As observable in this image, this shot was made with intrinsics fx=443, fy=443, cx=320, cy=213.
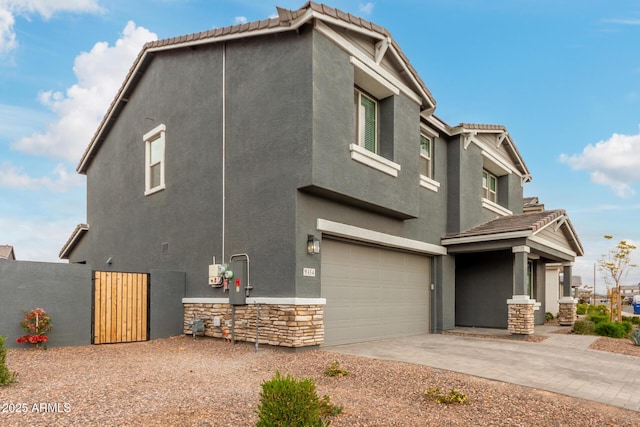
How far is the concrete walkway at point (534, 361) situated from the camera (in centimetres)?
701

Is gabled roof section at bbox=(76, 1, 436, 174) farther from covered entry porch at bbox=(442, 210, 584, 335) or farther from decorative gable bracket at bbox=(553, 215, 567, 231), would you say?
decorative gable bracket at bbox=(553, 215, 567, 231)

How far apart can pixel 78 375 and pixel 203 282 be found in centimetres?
476

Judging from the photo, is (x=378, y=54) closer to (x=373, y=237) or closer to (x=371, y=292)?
(x=373, y=237)

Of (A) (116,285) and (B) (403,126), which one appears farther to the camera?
(B) (403,126)

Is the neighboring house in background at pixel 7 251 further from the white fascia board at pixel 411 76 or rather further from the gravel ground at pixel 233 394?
the white fascia board at pixel 411 76

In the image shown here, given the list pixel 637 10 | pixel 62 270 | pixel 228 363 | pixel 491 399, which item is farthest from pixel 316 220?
pixel 637 10

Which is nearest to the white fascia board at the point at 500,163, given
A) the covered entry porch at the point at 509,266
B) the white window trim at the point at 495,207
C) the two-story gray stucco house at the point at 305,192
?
the two-story gray stucco house at the point at 305,192

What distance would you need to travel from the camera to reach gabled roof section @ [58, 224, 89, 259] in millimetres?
18359

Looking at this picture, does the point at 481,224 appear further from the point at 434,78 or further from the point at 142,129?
the point at 142,129

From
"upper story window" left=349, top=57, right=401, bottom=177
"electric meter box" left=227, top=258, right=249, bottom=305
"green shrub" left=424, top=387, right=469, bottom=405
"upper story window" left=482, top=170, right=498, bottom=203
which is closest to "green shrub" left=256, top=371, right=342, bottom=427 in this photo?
"green shrub" left=424, top=387, right=469, bottom=405

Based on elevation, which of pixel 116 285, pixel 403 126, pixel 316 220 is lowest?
pixel 116 285

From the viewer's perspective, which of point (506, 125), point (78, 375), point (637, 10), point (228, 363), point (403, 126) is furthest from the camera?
point (506, 125)

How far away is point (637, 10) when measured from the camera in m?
9.79

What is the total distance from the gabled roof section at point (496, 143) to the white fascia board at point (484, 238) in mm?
3374
